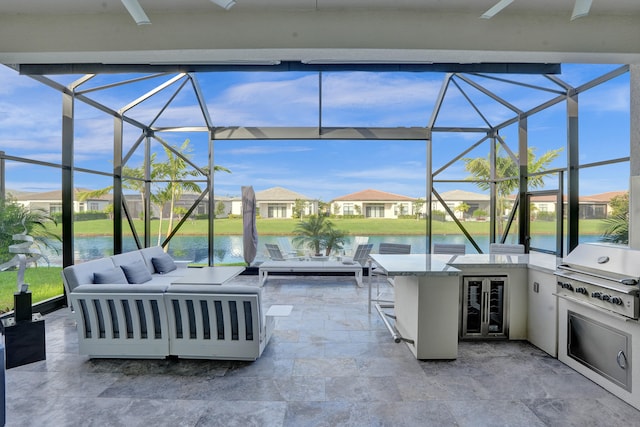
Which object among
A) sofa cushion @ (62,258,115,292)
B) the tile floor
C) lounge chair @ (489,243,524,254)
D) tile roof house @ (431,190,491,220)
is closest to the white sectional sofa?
the tile floor

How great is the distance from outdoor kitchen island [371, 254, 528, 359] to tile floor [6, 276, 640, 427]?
0.19 meters

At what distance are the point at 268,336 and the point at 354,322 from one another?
142 centimetres

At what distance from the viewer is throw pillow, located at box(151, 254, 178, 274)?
6.05m

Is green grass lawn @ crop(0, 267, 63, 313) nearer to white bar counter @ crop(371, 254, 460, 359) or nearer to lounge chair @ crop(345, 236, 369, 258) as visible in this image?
white bar counter @ crop(371, 254, 460, 359)

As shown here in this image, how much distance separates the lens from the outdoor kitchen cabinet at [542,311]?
351 cm

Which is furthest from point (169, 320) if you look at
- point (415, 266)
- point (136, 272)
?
point (415, 266)

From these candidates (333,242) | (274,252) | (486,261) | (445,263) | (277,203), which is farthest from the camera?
(277,203)

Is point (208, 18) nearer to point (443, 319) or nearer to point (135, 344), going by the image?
point (135, 344)

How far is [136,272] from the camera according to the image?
5082 millimetres

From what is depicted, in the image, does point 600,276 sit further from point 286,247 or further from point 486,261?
point 286,247

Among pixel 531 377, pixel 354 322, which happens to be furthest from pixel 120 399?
pixel 531 377

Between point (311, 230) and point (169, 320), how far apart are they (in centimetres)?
530

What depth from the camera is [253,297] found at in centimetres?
317

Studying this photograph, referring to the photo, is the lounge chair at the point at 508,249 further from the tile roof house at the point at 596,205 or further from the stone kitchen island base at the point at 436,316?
the stone kitchen island base at the point at 436,316
